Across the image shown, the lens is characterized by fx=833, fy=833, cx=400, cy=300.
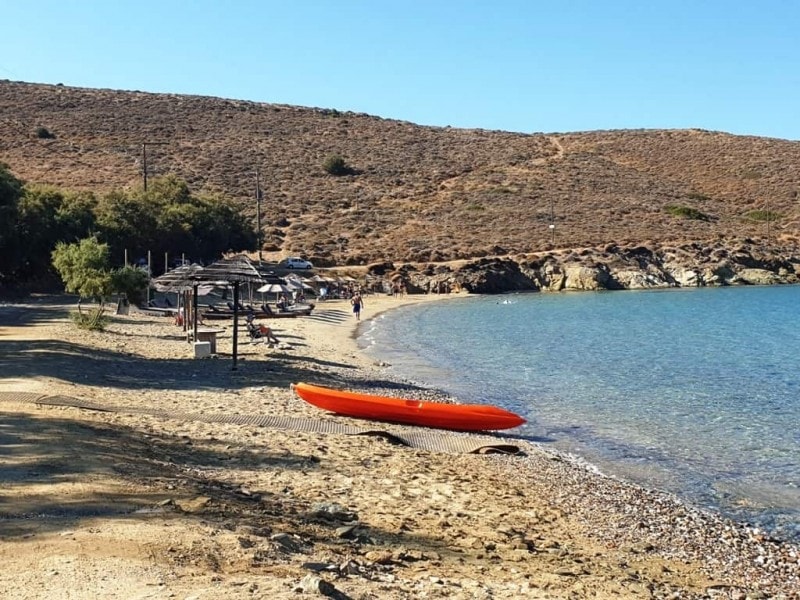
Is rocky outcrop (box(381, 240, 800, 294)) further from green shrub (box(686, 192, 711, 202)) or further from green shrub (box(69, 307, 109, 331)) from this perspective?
green shrub (box(69, 307, 109, 331))

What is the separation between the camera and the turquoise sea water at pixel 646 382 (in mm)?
11727

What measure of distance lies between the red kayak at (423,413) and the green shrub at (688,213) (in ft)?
202

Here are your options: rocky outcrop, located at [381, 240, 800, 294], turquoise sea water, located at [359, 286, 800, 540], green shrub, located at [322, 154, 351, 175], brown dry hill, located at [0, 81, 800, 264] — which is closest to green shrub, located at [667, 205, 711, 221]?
brown dry hill, located at [0, 81, 800, 264]

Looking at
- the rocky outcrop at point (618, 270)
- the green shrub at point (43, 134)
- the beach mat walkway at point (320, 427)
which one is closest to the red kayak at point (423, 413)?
the beach mat walkway at point (320, 427)

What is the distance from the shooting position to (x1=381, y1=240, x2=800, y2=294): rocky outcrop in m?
54.9

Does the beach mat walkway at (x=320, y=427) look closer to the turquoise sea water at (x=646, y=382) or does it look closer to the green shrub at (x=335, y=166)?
the turquoise sea water at (x=646, y=382)

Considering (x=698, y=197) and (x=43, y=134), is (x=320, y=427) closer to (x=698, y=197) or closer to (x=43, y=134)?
(x=43, y=134)

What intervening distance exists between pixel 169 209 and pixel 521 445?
3688cm

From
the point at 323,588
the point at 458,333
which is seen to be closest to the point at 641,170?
the point at 458,333

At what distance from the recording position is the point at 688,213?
71.1 metres

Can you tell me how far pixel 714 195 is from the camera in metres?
78.5

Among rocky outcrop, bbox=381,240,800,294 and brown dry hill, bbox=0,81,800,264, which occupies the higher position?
brown dry hill, bbox=0,81,800,264

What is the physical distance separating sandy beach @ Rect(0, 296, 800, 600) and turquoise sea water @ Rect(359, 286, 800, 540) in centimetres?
127

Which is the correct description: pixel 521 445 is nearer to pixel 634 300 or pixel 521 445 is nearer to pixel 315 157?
pixel 634 300
